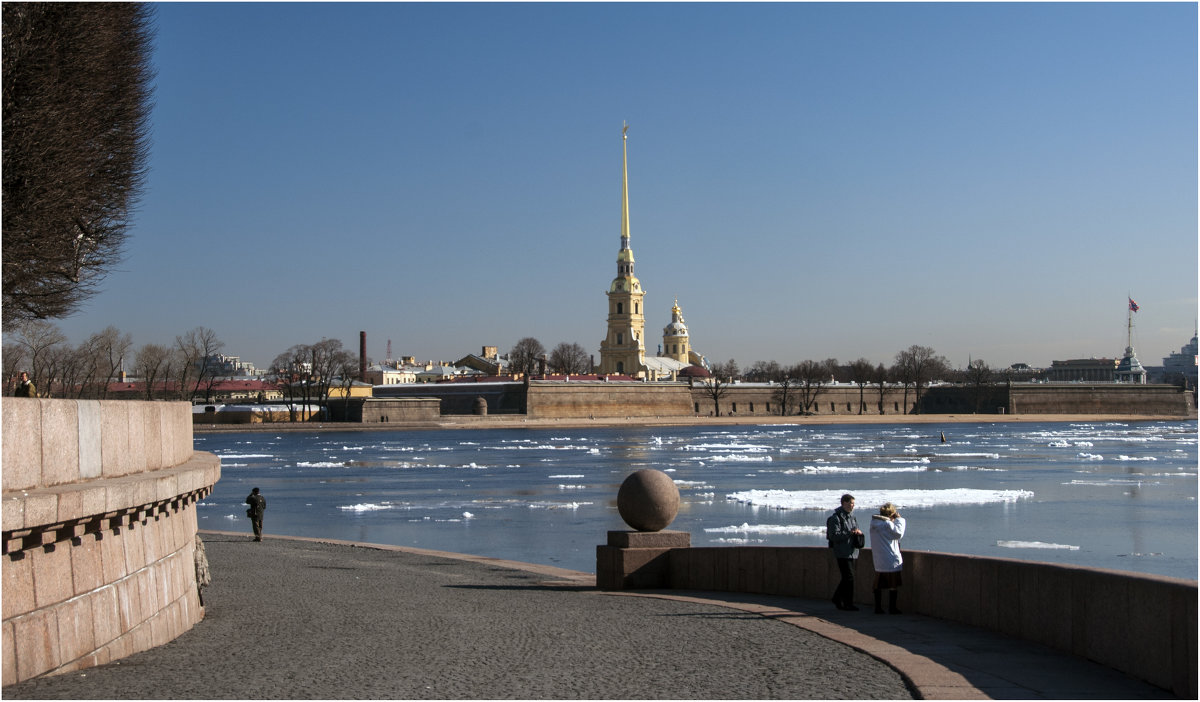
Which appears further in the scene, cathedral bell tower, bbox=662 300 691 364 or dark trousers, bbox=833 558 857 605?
cathedral bell tower, bbox=662 300 691 364

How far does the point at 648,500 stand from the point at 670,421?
11164 cm

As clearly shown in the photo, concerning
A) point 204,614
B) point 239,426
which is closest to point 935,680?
point 204,614

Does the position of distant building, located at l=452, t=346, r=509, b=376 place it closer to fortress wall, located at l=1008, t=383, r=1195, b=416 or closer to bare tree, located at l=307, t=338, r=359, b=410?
bare tree, located at l=307, t=338, r=359, b=410

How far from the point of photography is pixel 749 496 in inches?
1385

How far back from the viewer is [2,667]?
6.98m

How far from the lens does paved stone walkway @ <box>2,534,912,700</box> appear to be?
7836mm

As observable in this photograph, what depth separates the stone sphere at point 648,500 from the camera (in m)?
13.9

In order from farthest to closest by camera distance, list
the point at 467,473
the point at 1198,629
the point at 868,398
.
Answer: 1. the point at 868,398
2. the point at 467,473
3. the point at 1198,629

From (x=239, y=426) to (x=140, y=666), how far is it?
98.8 meters

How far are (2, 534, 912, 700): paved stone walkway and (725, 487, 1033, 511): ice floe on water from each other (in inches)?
733

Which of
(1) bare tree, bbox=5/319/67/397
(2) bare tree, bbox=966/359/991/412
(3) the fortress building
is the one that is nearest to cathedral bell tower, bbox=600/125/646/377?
(3) the fortress building

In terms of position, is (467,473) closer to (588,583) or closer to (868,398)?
(588,583)

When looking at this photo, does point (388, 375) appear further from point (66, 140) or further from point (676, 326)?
point (66, 140)

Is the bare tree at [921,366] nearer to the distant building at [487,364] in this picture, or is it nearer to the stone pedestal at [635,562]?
the distant building at [487,364]
